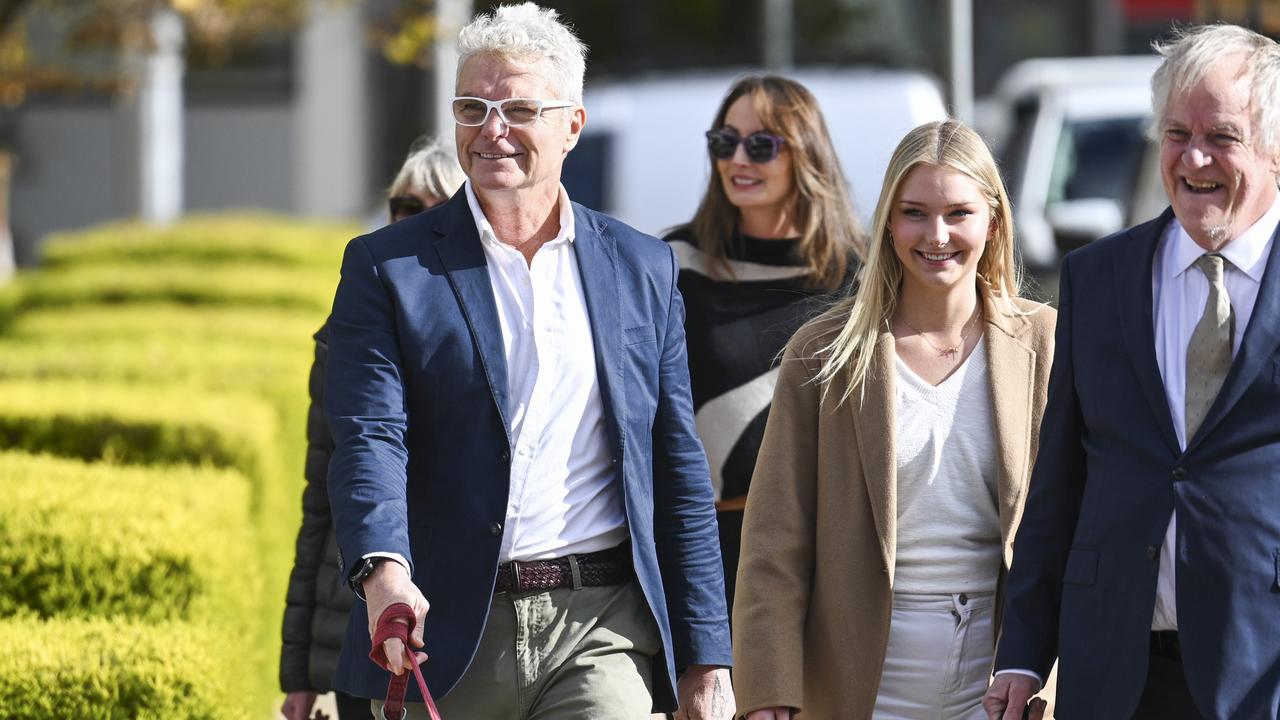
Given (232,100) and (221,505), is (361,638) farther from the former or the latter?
(232,100)

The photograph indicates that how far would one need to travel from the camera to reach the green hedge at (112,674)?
4.31 metres

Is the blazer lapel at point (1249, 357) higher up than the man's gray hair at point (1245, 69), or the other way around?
the man's gray hair at point (1245, 69)

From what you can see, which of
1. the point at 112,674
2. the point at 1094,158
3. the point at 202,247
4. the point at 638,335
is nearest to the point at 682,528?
the point at 638,335

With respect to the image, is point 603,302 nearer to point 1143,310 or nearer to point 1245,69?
point 1143,310

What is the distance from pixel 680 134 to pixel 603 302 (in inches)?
322

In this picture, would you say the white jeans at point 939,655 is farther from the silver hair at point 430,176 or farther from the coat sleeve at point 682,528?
the silver hair at point 430,176

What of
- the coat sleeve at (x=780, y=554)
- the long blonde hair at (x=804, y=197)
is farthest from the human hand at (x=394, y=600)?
the long blonde hair at (x=804, y=197)

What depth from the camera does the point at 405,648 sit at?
10.5ft

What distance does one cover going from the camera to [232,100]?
27156 millimetres

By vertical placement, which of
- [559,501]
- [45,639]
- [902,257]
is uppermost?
[902,257]

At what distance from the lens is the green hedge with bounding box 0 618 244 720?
431cm

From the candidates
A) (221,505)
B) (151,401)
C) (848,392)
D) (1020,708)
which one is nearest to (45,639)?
(221,505)

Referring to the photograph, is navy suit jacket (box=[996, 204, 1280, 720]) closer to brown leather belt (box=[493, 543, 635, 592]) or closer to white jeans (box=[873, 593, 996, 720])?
white jeans (box=[873, 593, 996, 720])

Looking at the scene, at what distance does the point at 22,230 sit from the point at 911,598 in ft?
83.7
